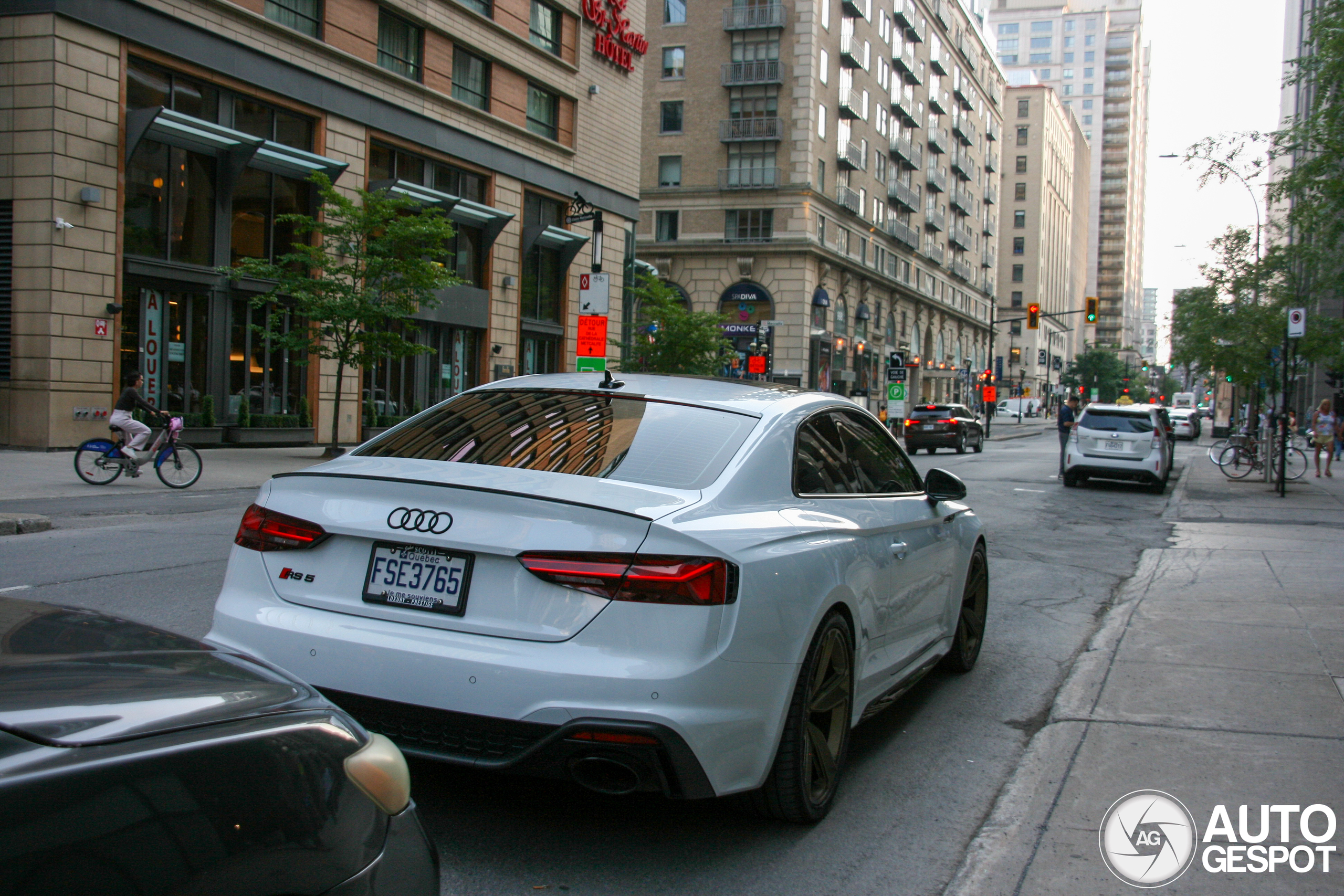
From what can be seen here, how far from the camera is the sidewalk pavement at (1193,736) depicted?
138 inches

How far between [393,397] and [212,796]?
29.6 m

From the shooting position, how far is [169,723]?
5.43 ft

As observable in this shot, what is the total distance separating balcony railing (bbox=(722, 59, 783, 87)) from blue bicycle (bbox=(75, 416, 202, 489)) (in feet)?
148

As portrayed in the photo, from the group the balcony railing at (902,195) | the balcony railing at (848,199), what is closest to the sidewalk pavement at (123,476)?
the balcony railing at (848,199)

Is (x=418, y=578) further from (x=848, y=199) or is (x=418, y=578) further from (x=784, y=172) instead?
(x=848, y=199)

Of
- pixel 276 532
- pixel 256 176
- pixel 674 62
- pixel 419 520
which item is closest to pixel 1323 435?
pixel 256 176

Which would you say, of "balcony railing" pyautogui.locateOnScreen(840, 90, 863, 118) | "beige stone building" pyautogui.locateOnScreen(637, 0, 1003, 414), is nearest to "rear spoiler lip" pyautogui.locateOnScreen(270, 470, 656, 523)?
"beige stone building" pyautogui.locateOnScreen(637, 0, 1003, 414)

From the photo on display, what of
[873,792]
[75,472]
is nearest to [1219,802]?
[873,792]

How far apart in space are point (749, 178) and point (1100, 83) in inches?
5513

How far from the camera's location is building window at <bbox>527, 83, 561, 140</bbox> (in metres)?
34.0

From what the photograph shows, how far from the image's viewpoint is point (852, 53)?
58750mm

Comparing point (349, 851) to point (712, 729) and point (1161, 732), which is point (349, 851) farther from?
point (1161, 732)

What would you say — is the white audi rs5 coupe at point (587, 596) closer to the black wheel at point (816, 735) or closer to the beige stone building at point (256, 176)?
the black wheel at point (816, 735)

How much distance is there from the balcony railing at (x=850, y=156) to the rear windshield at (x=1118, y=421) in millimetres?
39708
